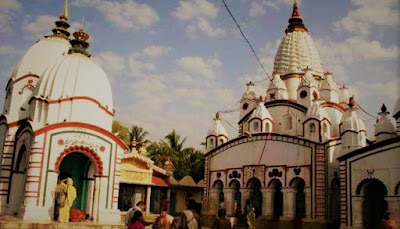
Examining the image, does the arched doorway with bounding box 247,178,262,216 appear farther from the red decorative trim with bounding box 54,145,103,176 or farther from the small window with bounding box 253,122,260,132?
the red decorative trim with bounding box 54,145,103,176

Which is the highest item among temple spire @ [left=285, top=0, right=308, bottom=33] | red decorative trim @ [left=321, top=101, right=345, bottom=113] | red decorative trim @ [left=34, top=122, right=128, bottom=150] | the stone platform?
temple spire @ [left=285, top=0, right=308, bottom=33]

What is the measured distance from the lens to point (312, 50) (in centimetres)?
3138

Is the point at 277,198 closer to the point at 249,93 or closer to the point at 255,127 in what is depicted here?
the point at 255,127

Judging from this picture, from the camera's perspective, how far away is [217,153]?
88.2 ft

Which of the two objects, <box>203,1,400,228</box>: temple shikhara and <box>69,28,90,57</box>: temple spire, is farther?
<box>69,28,90,57</box>: temple spire

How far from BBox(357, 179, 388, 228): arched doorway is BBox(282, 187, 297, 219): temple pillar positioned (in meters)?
4.32

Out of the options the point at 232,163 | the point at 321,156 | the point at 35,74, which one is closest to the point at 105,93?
the point at 35,74

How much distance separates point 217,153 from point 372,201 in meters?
10.6

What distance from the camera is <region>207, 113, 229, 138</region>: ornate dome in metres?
28.4

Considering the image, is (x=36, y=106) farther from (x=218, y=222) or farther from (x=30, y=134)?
(x=218, y=222)

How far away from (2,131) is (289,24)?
2356 cm

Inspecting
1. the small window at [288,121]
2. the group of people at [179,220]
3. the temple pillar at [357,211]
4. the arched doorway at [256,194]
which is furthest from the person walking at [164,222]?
the small window at [288,121]

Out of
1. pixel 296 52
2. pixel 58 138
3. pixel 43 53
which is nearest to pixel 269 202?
pixel 58 138

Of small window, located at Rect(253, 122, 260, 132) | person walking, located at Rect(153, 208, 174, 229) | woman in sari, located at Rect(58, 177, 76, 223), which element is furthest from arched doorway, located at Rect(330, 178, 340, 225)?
person walking, located at Rect(153, 208, 174, 229)
